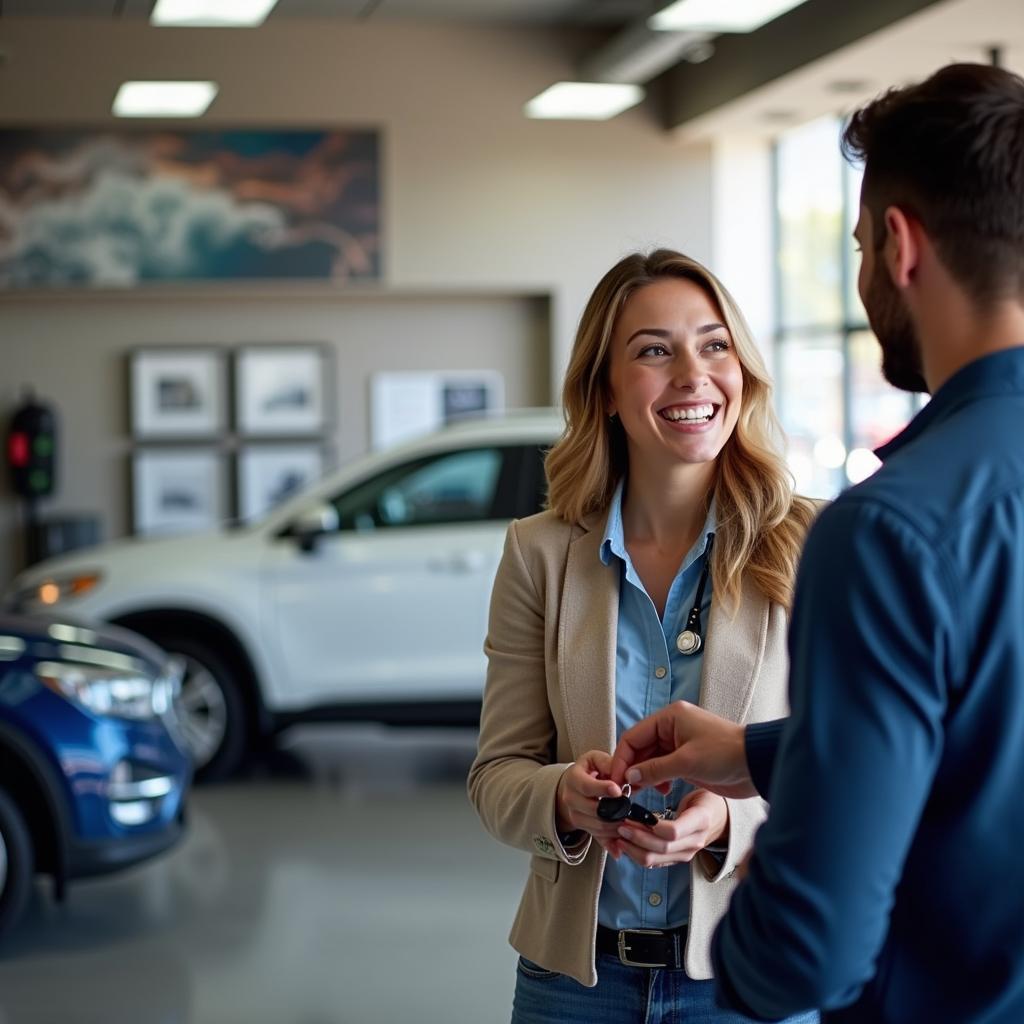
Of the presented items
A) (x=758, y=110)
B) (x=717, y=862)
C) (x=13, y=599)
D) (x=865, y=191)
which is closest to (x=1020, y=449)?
(x=865, y=191)

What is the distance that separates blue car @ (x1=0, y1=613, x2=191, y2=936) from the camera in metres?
4.72

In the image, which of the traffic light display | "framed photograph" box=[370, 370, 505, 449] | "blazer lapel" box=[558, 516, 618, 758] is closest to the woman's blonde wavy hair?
"blazer lapel" box=[558, 516, 618, 758]

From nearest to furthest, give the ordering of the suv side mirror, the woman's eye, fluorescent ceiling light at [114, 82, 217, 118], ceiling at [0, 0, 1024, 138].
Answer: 1. the woman's eye
2. the suv side mirror
3. ceiling at [0, 0, 1024, 138]
4. fluorescent ceiling light at [114, 82, 217, 118]

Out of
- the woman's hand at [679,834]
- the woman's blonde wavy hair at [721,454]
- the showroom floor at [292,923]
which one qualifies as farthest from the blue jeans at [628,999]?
the showroom floor at [292,923]

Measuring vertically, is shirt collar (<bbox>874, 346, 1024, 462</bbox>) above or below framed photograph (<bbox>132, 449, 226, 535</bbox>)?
above

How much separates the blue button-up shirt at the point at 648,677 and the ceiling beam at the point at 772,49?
6.24 m

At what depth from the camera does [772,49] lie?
9.48m

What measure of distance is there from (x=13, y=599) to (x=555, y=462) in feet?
17.5

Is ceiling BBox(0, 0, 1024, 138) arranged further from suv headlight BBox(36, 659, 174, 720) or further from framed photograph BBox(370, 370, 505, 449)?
suv headlight BBox(36, 659, 174, 720)

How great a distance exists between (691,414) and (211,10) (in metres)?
5.77

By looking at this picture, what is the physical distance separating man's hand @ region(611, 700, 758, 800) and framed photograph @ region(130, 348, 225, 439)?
1001 centimetres

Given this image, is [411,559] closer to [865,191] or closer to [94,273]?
[94,273]

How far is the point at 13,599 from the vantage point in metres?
7.11

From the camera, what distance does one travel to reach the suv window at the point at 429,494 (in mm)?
7168
